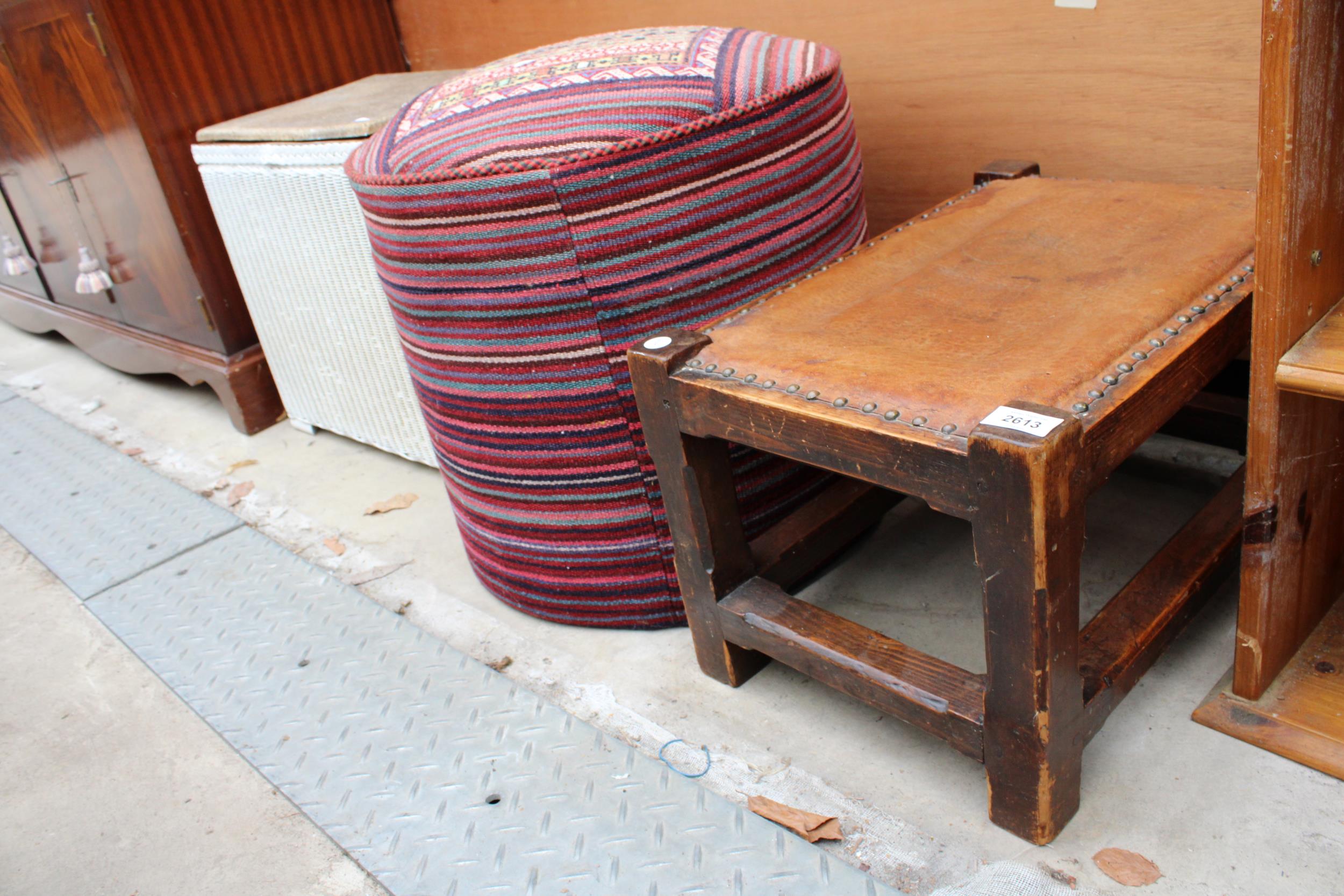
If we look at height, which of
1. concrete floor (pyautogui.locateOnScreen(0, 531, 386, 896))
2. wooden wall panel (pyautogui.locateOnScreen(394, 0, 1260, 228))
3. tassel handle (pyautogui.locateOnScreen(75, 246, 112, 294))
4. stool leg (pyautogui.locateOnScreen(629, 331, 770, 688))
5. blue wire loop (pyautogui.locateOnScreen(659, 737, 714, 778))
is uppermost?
wooden wall panel (pyautogui.locateOnScreen(394, 0, 1260, 228))

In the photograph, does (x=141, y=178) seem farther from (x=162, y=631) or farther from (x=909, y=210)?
(x=909, y=210)

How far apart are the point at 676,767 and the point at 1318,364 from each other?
2.59ft

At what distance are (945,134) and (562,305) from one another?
34.1 inches

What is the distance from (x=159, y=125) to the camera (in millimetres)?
2088

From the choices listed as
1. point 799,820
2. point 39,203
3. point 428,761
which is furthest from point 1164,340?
point 39,203

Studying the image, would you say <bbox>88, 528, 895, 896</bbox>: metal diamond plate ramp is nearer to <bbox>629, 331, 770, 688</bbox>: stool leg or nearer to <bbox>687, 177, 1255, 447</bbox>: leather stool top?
<bbox>629, 331, 770, 688</bbox>: stool leg

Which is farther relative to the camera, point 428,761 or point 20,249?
point 20,249

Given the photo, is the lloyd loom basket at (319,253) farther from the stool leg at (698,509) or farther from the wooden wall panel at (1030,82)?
the stool leg at (698,509)

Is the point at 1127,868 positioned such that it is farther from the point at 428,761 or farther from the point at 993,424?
the point at 428,761

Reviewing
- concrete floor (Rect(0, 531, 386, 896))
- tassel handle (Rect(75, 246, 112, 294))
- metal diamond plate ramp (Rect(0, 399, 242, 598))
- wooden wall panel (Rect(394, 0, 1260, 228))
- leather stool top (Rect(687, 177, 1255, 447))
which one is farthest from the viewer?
tassel handle (Rect(75, 246, 112, 294))

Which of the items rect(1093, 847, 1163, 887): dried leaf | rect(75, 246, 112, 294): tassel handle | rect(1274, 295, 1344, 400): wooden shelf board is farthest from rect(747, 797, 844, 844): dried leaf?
rect(75, 246, 112, 294): tassel handle

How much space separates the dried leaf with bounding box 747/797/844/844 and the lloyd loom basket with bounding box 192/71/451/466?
1.07 meters

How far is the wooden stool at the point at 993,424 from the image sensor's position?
2.93ft

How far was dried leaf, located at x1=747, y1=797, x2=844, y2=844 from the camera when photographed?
109 cm
